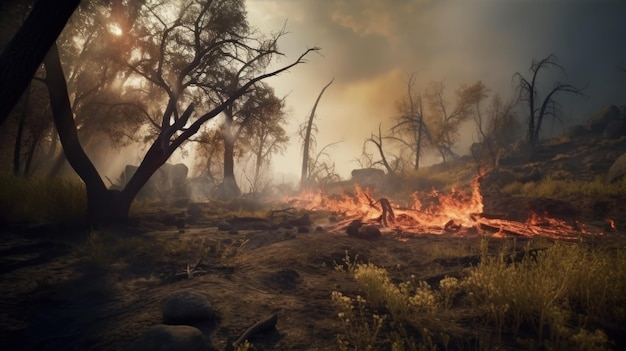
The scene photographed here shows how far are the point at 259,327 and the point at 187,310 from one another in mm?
954

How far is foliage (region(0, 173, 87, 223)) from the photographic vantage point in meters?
8.70

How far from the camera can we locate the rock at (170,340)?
2.96m

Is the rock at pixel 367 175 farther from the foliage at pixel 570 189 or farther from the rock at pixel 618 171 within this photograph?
the rock at pixel 618 171

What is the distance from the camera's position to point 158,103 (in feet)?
57.5

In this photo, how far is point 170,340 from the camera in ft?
9.87

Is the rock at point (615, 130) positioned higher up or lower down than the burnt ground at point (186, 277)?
higher up

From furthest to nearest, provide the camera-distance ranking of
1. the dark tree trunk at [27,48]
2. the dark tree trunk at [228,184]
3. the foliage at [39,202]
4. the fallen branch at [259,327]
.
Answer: the dark tree trunk at [228,184] → the foliage at [39,202] → the dark tree trunk at [27,48] → the fallen branch at [259,327]

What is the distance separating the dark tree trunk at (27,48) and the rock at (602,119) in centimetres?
4068

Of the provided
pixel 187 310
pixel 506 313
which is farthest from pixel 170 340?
pixel 506 313

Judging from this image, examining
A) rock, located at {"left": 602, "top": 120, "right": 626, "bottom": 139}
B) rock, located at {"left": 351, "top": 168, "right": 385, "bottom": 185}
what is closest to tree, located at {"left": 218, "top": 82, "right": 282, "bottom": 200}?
rock, located at {"left": 351, "top": 168, "right": 385, "bottom": 185}


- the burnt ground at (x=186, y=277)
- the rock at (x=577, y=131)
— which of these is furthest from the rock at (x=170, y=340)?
the rock at (x=577, y=131)

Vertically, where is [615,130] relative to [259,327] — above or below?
above

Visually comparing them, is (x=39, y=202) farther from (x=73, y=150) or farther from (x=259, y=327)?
(x=259, y=327)

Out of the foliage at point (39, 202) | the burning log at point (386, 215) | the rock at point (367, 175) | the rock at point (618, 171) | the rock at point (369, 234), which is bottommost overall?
the rock at point (369, 234)
